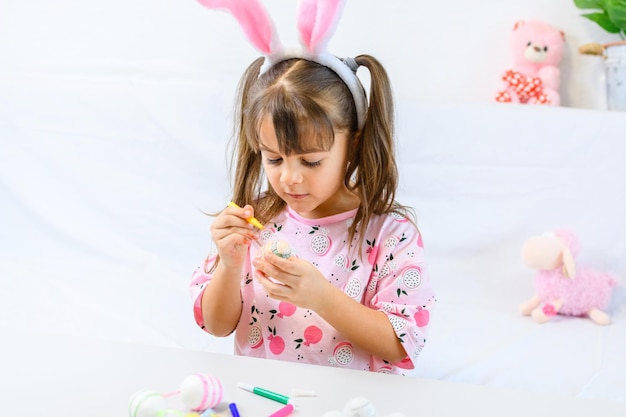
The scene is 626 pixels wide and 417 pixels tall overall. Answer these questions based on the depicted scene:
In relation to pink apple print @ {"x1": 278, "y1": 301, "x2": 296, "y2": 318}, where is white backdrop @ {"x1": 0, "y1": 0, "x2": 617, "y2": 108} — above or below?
above

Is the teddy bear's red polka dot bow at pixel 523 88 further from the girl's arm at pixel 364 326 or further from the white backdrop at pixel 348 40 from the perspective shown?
the girl's arm at pixel 364 326

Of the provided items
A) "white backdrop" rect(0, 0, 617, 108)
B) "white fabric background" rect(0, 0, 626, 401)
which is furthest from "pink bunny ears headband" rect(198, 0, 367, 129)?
"white backdrop" rect(0, 0, 617, 108)

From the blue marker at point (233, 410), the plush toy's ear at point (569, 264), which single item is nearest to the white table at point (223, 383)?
the blue marker at point (233, 410)

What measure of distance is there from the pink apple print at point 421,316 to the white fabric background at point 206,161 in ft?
1.85

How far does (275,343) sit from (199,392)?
0.37 metres

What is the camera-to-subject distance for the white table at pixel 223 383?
79 cm

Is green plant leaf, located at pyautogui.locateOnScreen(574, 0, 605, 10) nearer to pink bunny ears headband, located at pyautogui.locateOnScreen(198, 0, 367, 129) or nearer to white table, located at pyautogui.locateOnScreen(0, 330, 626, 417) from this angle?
pink bunny ears headband, located at pyautogui.locateOnScreen(198, 0, 367, 129)

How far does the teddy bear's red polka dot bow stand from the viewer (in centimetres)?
209

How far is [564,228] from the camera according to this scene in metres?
1.88

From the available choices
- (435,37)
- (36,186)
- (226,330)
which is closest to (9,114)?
(36,186)

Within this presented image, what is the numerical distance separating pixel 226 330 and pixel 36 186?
1271mm

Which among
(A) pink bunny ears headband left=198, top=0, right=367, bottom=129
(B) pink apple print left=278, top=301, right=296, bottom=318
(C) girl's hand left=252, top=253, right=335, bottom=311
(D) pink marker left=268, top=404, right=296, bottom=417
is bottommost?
(B) pink apple print left=278, top=301, right=296, bottom=318

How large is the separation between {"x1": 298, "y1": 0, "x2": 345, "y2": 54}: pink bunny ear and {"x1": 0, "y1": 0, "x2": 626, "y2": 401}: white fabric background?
2.59ft

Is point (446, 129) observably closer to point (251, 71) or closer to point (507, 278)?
point (507, 278)
